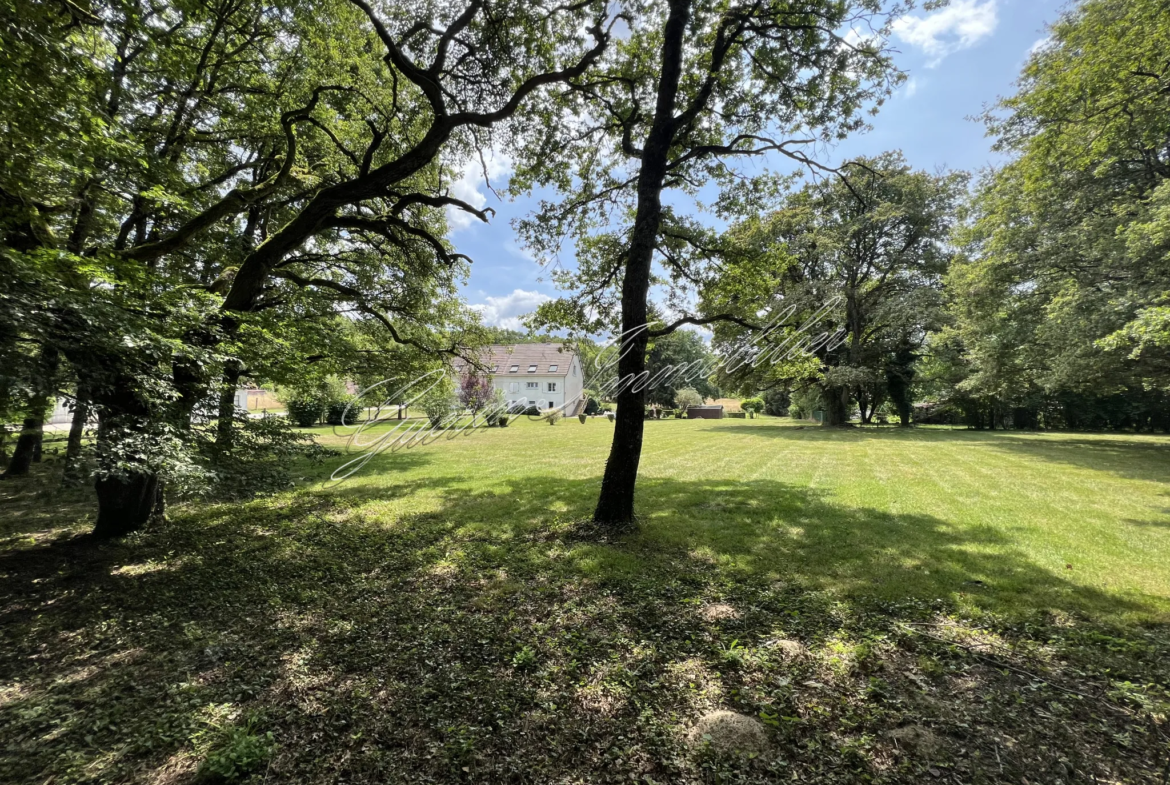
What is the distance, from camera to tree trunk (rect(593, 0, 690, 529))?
20.2 feet

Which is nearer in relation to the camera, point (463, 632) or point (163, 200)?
point (463, 632)

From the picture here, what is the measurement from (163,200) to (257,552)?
14.7 feet

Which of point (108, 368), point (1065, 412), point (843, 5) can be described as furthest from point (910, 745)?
point (1065, 412)

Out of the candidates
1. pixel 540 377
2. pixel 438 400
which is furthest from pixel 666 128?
pixel 540 377

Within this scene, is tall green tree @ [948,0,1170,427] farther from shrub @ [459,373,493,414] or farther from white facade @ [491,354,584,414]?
white facade @ [491,354,584,414]

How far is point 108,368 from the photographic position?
13.0 feet

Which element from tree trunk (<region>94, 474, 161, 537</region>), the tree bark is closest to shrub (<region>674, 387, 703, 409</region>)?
the tree bark

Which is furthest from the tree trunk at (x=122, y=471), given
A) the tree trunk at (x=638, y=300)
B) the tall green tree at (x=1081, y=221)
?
the tall green tree at (x=1081, y=221)

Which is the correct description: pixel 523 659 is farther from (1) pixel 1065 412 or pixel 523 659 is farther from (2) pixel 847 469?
(1) pixel 1065 412

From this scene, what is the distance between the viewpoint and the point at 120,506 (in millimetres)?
5891

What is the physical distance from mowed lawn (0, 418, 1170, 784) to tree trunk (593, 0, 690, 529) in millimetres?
717

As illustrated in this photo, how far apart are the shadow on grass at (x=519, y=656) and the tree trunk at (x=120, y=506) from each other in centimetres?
26

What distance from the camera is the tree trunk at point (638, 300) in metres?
6.16

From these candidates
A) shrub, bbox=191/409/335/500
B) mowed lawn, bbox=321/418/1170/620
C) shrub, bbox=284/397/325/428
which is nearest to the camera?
mowed lawn, bbox=321/418/1170/620
